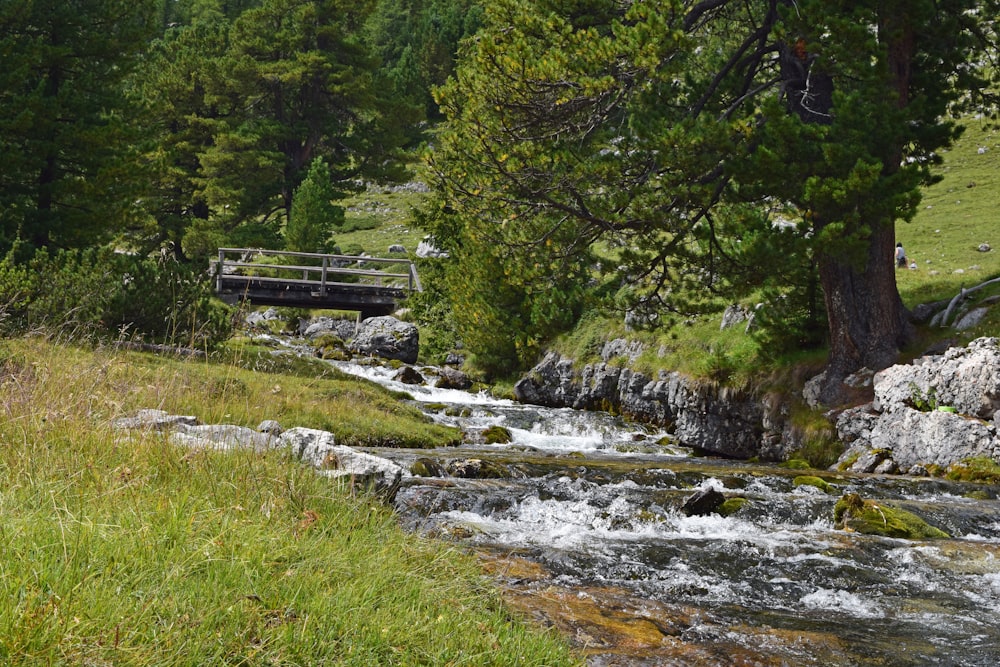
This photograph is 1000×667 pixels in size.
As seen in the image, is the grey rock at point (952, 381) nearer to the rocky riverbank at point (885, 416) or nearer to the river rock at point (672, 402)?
the rocky riverbank at point (885, 416)

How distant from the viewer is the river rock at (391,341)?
96.6ft

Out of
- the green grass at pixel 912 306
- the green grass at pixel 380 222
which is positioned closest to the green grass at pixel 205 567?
the green grass at pixel 912 306

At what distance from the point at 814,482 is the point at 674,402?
754 cm

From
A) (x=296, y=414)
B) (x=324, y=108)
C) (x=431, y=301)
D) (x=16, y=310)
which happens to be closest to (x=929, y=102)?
(x=296, y=414)

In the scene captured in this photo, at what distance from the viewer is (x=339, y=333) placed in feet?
120

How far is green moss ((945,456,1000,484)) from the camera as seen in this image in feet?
37.6

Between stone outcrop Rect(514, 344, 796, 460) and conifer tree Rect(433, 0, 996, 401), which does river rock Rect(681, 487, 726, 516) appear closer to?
conifer tree Rect(433, 0, 996, 401)

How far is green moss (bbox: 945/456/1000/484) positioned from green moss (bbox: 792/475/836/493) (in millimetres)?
2340

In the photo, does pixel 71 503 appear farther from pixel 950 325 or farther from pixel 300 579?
pixel 950 325

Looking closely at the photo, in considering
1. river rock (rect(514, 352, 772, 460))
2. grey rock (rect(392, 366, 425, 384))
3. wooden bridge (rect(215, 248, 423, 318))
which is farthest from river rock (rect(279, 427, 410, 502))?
wooden bridge (rect(215, 248, 423, 318))

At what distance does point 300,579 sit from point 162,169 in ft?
67.8

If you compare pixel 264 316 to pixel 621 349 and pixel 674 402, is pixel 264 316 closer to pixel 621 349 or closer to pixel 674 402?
pixel 621 349

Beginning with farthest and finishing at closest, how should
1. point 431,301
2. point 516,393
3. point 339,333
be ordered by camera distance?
point 339,333
point 431,301
point 516,393

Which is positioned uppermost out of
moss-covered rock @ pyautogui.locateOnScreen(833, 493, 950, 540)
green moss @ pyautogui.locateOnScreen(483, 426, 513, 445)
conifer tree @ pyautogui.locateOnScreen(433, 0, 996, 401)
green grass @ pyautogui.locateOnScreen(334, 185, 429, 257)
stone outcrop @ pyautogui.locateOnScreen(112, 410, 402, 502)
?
green grass @ pyautogui.locateOnScreen(334, 185, 429, 257)
